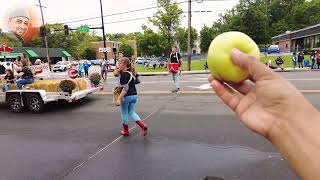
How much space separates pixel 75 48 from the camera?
85250mm

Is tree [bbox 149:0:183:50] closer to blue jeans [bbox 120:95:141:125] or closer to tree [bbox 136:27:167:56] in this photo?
tree [bbox 136:27:167:56]

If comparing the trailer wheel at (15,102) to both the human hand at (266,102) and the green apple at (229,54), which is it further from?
the human hand at (266,102)

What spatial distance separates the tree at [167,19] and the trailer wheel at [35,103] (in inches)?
1247

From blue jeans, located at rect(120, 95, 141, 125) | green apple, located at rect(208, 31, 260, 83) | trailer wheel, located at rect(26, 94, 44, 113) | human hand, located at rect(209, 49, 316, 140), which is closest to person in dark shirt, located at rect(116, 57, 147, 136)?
blue jeans, located at rect(120, 95, 141, 125)

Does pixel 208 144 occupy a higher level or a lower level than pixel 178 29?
lower

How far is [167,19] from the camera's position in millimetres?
41094

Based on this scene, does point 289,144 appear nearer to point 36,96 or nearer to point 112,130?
point 112,130

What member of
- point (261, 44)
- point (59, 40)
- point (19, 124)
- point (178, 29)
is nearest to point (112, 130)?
point (19, 124)

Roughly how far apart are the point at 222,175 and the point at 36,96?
777 cm

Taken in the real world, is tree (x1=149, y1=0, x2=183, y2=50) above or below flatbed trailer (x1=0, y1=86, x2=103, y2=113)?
above

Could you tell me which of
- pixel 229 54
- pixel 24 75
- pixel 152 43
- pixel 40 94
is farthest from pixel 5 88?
pixel 152 43

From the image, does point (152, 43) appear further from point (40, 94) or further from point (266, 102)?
point (266, 102)

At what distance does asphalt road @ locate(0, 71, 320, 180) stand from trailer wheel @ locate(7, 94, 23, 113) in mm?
689

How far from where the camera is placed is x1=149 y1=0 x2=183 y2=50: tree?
133ft
